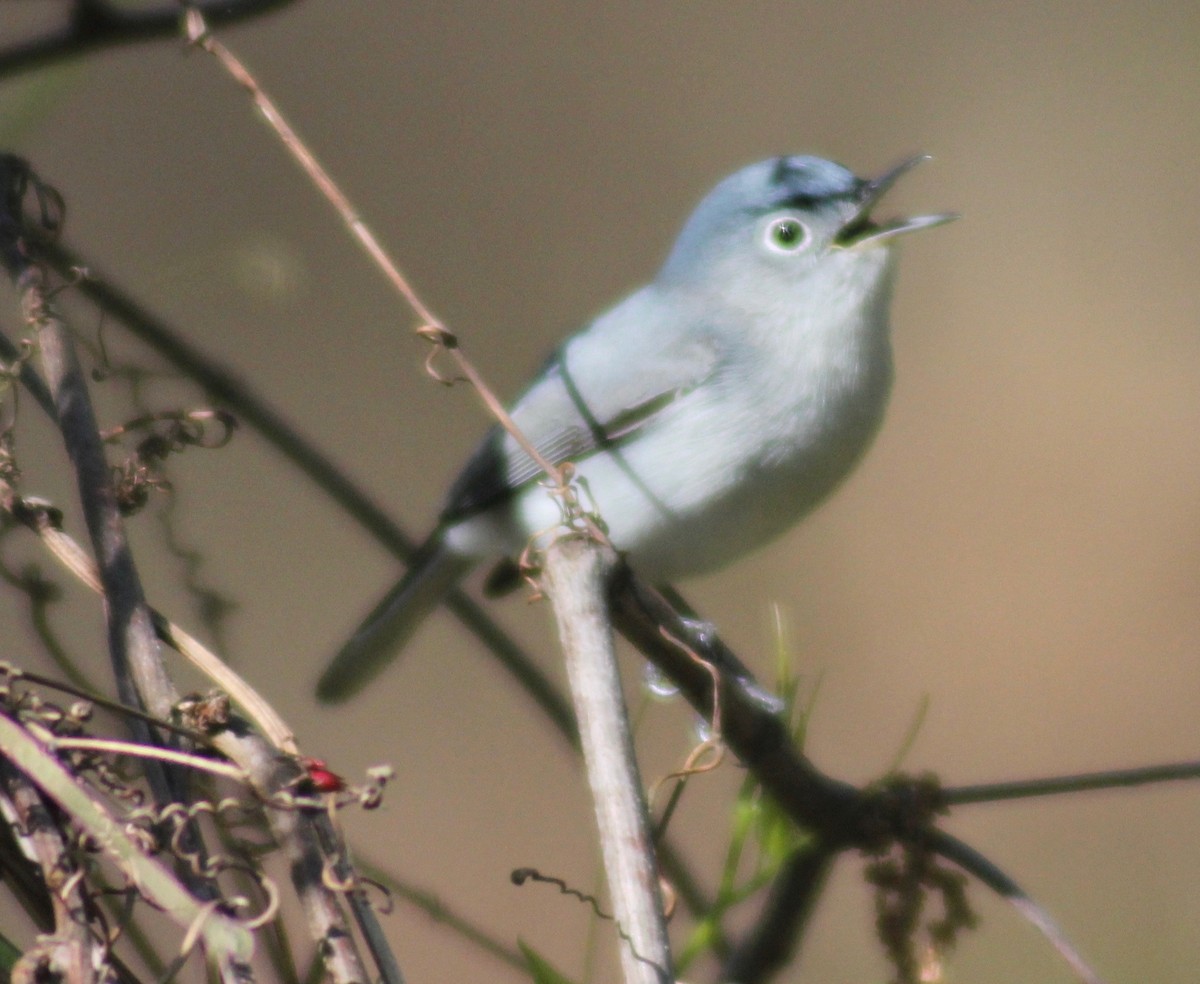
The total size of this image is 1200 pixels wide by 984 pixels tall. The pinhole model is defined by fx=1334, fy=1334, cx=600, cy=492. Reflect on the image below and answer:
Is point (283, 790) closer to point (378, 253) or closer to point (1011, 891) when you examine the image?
point (378, 253)

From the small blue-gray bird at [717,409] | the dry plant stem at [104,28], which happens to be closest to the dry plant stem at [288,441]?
the dry plant stem at [104,28]

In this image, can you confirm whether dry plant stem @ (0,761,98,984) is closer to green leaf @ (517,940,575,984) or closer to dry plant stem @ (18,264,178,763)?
dry plant stem @ (18,264,178,763)

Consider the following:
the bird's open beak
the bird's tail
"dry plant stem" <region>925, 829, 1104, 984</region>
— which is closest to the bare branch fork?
"dry plant stem" <region>925, 829, 1104, 984</region>

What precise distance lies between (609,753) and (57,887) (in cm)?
21

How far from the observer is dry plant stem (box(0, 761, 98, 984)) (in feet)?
1.60

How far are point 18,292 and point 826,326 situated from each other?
2.84 feet

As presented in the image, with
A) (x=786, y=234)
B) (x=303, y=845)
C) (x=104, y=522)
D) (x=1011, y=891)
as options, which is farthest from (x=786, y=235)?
(x=303, y=845)

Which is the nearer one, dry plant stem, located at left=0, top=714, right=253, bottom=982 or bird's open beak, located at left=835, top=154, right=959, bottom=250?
dry plant stem, located at left=0, top=714, right=253, bottom=982

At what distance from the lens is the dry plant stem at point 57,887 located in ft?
1.60

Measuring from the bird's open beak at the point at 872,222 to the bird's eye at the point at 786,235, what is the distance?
0.05 m

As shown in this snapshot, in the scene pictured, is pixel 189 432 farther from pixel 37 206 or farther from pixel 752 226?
pixel 752 226

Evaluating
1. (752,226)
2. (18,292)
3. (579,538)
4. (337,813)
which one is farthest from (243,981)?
(752,226)

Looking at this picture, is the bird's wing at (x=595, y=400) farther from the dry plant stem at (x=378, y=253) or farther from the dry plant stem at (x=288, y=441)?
the dry plant stem at (x=378, y=253)

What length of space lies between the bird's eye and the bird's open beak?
0.05 metres
